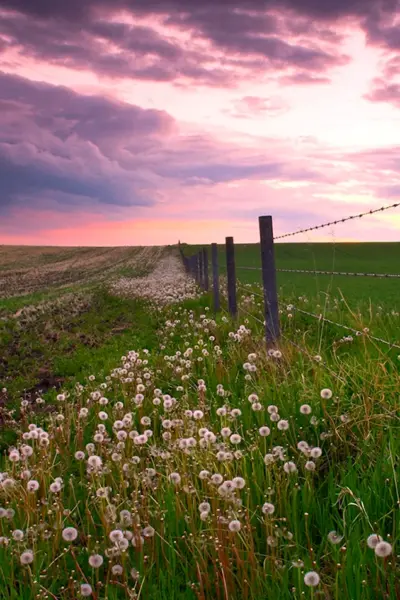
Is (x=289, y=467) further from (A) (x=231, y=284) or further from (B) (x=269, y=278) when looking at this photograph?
(A) (x=231, y=284)

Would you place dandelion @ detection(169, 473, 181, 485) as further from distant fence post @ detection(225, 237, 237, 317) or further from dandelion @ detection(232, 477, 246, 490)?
distant fence post @ detection(225, 237, 237, 317)

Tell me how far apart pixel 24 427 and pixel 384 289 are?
26644 mm

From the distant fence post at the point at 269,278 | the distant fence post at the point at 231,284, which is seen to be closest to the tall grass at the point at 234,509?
the distant fence post at the point at 269,278

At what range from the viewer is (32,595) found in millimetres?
3455

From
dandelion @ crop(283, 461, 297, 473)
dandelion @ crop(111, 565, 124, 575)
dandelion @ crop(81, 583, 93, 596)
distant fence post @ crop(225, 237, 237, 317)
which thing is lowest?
dandelion @ crop(81, 583, 93, 596)

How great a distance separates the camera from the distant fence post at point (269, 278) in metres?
9.14

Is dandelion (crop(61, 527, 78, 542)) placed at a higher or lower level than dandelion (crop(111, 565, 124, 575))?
higher

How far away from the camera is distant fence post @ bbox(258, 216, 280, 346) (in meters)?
9.14

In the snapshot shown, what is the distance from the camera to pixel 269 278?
9148mm

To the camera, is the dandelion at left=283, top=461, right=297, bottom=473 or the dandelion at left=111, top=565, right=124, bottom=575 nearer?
the dandelion at left=111, top=565, right=124, bottom=575

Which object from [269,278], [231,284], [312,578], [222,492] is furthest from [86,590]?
[231,284]

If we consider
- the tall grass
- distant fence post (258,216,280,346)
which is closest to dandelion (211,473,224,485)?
the tall grass

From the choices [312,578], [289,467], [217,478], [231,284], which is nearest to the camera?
[312,578]

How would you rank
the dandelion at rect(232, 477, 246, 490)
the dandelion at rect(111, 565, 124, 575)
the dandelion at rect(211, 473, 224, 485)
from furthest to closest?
the dandelion at rect(211, 473, 224, 485), the dandelion at rect(232, 477, 246, 490), the dandelion at rect(111, 565, 124, 575)
